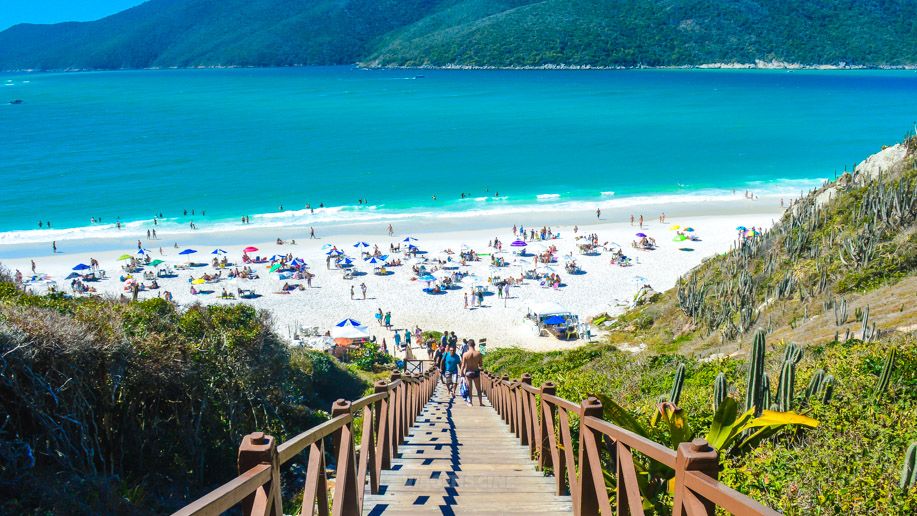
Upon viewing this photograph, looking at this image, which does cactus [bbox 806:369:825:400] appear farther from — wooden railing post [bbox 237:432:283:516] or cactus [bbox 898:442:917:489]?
wooden railing post [bbox 237:432:283:516]

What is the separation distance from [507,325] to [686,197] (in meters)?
31.5

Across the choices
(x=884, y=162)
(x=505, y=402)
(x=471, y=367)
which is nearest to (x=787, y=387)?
(x=505, y=402)

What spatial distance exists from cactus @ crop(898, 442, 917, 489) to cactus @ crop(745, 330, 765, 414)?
1412 millimetres

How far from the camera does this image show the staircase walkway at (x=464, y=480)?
433cm

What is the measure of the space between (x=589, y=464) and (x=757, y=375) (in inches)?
95.8

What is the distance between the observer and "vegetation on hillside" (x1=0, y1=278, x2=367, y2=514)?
7.66 metres

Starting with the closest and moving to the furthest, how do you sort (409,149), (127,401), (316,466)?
(316,466)
(127,401)
(409,149)

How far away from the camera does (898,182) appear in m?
18.4

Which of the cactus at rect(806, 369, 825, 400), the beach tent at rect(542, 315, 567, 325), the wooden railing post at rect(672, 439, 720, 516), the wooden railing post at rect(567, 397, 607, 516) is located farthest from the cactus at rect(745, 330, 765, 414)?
the beach tent at rect(542, 315, 567, 325)

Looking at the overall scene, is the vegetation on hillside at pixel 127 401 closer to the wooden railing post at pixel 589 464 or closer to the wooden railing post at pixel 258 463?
the wooden railing post at pixel 258 463

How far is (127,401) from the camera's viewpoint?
368 inches

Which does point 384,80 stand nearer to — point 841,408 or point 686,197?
point 686,197

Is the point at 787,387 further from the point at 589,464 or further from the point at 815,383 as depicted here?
the point at 589,464

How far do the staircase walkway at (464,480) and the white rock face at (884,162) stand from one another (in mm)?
19065
